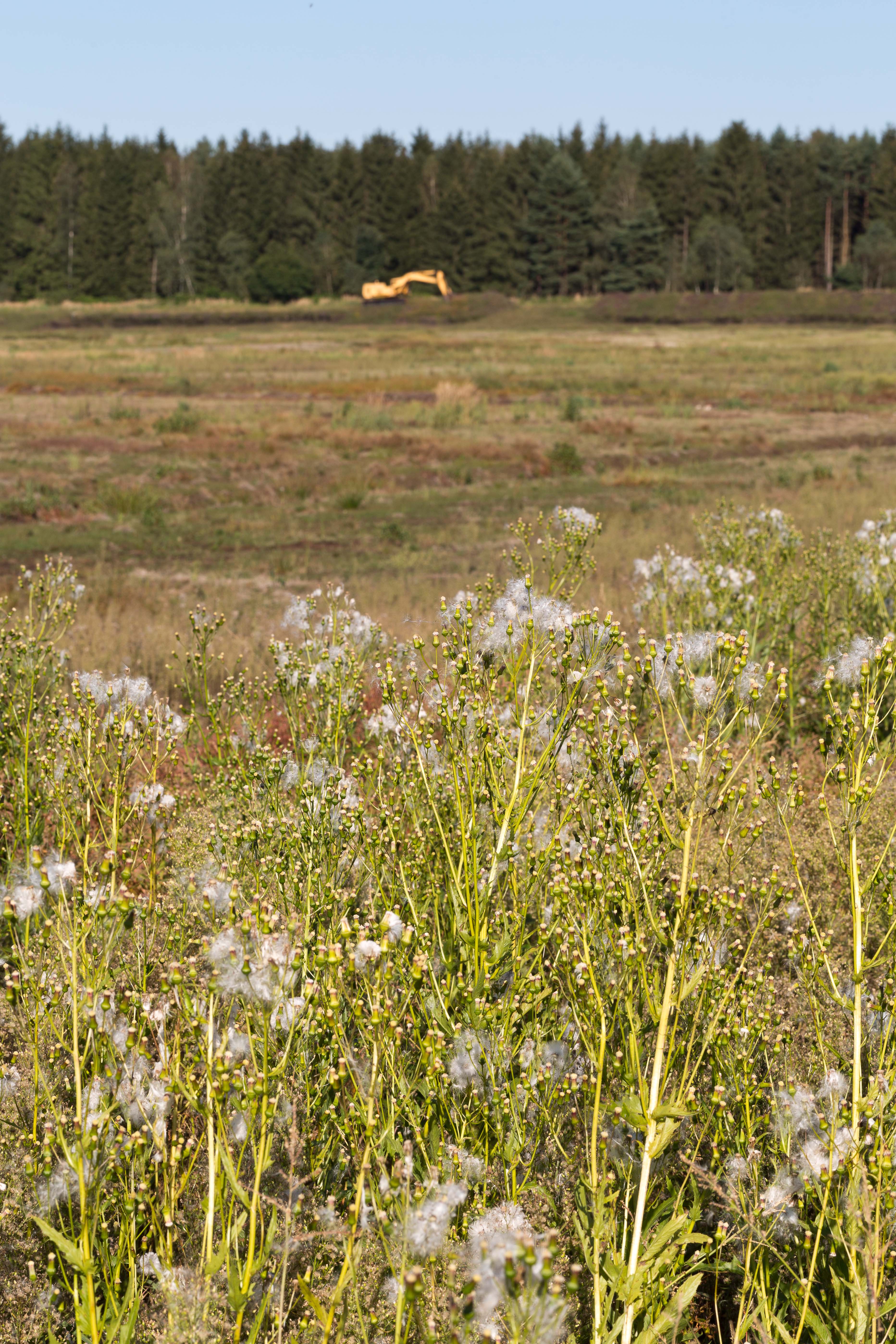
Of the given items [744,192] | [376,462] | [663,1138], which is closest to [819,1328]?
[663,1138]

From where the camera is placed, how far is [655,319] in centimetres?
7725

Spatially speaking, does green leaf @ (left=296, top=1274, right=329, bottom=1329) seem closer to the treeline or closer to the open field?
the open field

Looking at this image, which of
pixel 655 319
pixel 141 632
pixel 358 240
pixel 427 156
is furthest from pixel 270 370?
pixel 427 156

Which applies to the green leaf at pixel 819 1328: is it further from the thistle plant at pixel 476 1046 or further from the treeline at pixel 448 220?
the treeline at pixel 448 220

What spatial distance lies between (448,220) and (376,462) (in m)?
75.4

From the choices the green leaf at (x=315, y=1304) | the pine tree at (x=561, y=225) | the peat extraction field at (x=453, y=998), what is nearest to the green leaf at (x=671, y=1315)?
the peat extraction field at (x=453, y=998)

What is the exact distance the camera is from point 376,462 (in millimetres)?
24078

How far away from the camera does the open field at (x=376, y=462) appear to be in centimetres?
1458

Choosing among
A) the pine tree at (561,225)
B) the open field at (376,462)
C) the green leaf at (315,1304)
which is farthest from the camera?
the pine tree at (561,225)

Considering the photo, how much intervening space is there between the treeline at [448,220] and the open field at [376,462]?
41.0 m

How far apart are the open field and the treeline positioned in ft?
134

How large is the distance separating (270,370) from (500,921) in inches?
1722

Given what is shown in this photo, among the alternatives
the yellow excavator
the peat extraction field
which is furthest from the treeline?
the peat extraction field

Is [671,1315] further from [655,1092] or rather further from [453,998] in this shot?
[453,998]
